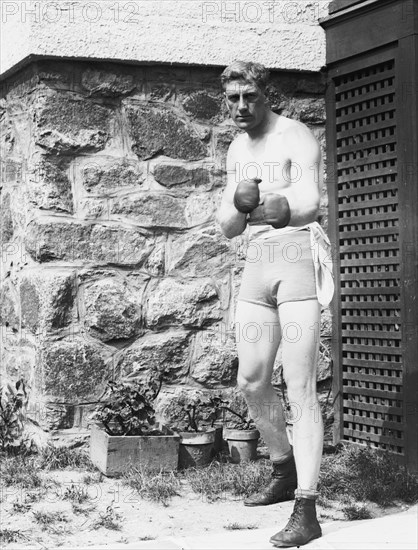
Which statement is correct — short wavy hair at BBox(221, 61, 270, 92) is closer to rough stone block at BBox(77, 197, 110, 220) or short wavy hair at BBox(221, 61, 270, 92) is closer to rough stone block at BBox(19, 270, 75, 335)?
rough stone block at BBox(77, 197, 110, 220)

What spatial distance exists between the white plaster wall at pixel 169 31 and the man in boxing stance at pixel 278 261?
1479 mm

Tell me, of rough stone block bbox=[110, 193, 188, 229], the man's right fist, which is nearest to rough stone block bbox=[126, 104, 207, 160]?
rough stone block bbox=[110, 193, 188, 229]

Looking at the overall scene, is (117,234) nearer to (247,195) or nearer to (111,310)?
(111,310)

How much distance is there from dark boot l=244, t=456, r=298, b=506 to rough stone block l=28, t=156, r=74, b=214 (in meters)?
1.97

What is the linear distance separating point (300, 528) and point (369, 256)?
7.23 ft

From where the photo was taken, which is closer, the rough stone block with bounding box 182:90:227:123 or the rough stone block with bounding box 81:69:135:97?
the rough stone block with bounding box 81:69:135:97

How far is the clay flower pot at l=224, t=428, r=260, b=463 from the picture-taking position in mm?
5734

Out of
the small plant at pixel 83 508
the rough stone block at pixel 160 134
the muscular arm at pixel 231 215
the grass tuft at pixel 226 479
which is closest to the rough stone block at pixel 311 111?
the rough stone block at pixel 160 134

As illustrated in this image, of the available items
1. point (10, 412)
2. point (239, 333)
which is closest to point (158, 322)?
point (10, 412)

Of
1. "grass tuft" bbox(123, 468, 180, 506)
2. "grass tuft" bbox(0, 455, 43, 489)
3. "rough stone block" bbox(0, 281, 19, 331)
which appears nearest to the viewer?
"grass tuft" bbox(123, 468, 180, 506)

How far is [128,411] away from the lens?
556 cm

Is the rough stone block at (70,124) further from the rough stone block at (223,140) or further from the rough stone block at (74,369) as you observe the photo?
the rough stone block at (74,369)

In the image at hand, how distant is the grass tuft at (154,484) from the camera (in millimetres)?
5000

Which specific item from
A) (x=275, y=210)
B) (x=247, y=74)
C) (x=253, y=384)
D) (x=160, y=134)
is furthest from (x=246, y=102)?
(x=160, y=134)
